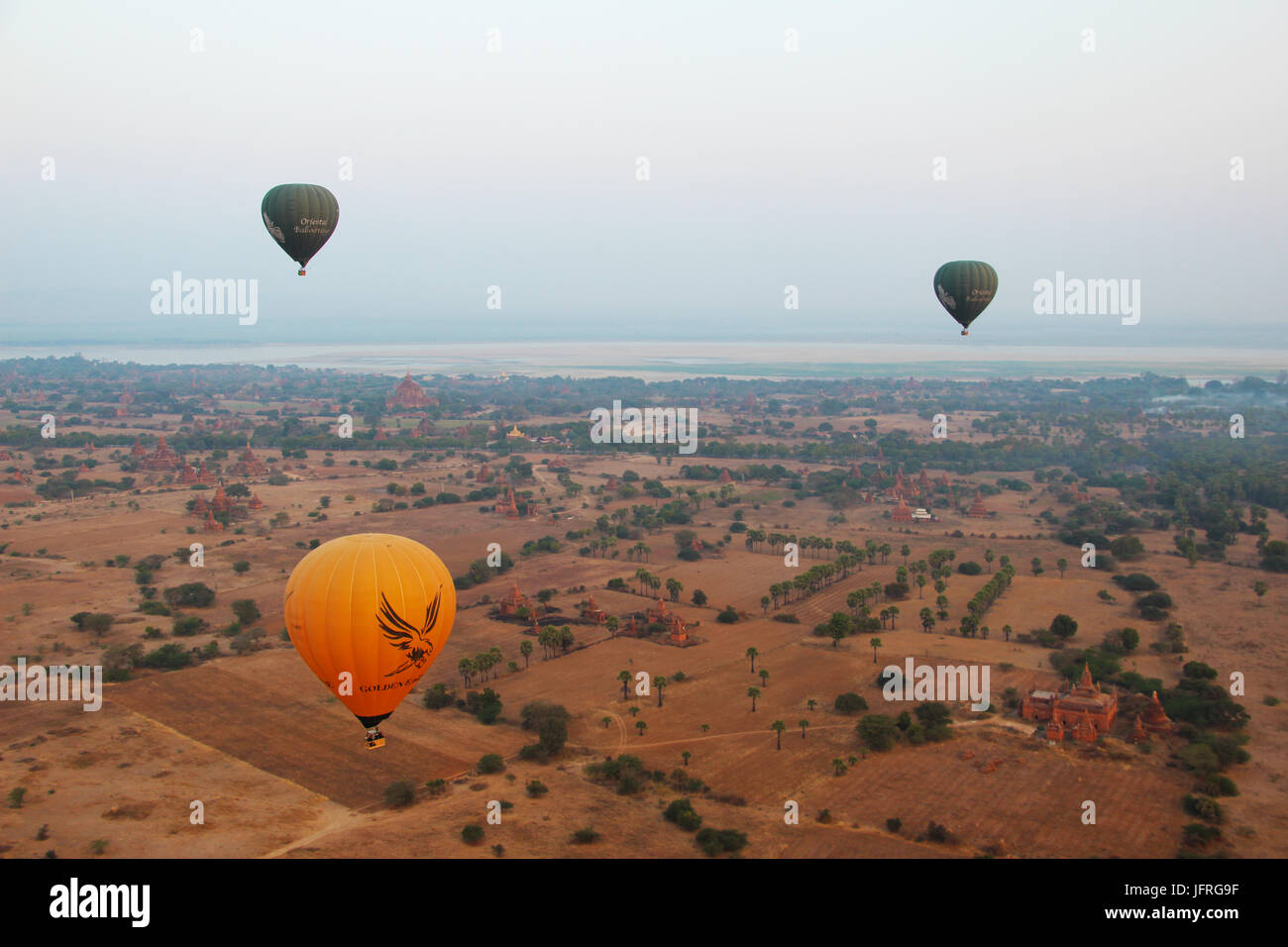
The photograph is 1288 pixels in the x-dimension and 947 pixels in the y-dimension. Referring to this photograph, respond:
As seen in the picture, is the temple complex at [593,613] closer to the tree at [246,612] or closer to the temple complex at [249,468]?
the tree at [246,612]

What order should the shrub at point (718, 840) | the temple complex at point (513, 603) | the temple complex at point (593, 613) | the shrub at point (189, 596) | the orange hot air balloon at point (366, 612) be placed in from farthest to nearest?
the shrub at point (189, 596) < the temple complex at point (513, 603) < the temple complex at point (593, 613) < the shrub at point (718, 840) < the orange hot air balloon at point (366, 612)

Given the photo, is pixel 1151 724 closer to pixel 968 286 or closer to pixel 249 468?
pixel 968 286

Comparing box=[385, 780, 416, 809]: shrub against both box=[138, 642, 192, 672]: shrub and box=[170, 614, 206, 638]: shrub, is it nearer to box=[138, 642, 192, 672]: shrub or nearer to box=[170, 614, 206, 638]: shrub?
box=[138, 642, 192, 672]: shrub

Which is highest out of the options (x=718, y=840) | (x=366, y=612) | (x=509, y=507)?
(x=366, y=612)

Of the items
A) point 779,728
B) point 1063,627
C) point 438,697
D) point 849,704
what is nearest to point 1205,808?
point 849,704

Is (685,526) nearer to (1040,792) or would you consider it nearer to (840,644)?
(840,644)

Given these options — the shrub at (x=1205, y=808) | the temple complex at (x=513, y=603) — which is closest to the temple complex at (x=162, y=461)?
the temple complex at (x=513, y=603)

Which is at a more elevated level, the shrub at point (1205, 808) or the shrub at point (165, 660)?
the shrub at point (165, 660)

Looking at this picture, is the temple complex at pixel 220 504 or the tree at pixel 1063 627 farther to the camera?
the temple complex at pixel 220 504
